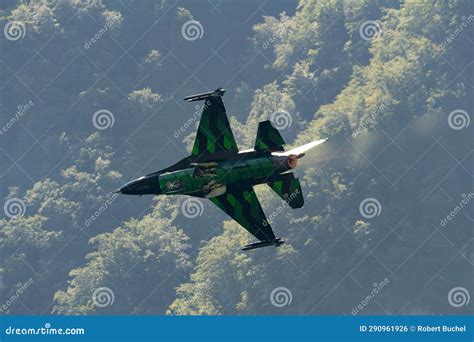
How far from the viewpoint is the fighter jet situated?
407 ft

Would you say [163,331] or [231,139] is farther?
[163,331]

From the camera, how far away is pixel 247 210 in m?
131

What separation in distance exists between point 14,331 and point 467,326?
134 feet

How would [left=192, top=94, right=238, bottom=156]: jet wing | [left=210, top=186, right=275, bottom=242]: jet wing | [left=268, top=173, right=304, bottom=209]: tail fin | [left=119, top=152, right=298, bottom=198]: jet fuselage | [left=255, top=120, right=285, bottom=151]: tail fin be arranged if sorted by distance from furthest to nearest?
[left=210, top=186, right=275, bottom=242]: jet wing
[left=192, top=94, right=238, bottom=156]: jet wing
[left=268, top=173, right=304, bottom=209]: tail fin
[left=255, top=120, right=285, bottom=151]: tail fin
[left=119, top=152, right=298, bottom=198]: jet fuselage

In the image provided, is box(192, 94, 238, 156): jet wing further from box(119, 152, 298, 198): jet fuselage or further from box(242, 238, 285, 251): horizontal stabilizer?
box(242, 238, 285, 251): horizontal stabilizer

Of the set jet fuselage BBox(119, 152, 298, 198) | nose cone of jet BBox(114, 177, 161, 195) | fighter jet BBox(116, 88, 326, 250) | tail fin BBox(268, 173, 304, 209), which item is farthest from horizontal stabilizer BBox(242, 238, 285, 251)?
nose cone of jet BBox(114, 177, 161, 195)

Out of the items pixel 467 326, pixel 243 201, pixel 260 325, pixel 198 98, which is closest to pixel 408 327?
pixel 467 326

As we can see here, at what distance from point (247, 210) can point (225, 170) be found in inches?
298

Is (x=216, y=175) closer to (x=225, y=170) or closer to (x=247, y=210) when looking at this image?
(x=225, y=170)

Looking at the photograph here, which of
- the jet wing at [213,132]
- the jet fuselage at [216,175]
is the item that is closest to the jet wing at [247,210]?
the jet fuselage at [216,175]

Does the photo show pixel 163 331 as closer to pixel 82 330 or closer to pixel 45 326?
→ pixel 82 330

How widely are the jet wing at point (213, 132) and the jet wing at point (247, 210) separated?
4.65 m

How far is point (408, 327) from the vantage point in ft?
506

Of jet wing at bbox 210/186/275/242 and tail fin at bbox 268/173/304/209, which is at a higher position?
tail fin at bbox 268/173/304/209
